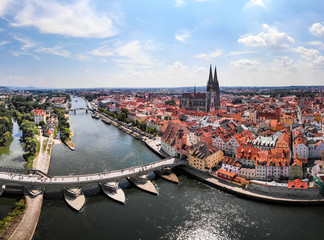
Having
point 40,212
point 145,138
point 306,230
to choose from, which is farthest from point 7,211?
point 145,138

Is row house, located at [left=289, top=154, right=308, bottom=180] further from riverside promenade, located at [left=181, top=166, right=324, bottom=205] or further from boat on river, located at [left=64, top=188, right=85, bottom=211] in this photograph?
boat on river, located at [left=64, top=188, right=85, bottom=211]

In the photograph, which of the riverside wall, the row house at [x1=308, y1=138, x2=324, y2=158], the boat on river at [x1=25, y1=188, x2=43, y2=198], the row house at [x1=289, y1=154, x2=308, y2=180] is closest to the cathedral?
the row house at [x1=308, y1=138, x2=324, y2=158]

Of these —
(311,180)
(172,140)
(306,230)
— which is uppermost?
(172,140)

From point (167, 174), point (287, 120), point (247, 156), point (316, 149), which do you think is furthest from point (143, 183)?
point (287, 120)

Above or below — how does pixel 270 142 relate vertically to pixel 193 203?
above

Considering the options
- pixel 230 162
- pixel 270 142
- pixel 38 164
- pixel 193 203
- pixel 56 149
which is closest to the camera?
pixel 193 203

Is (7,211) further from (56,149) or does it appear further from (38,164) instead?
(56,149)

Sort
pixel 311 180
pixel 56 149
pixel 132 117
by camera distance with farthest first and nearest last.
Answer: pixel 132 117 < pixel 56 149 < pixel 311 180
